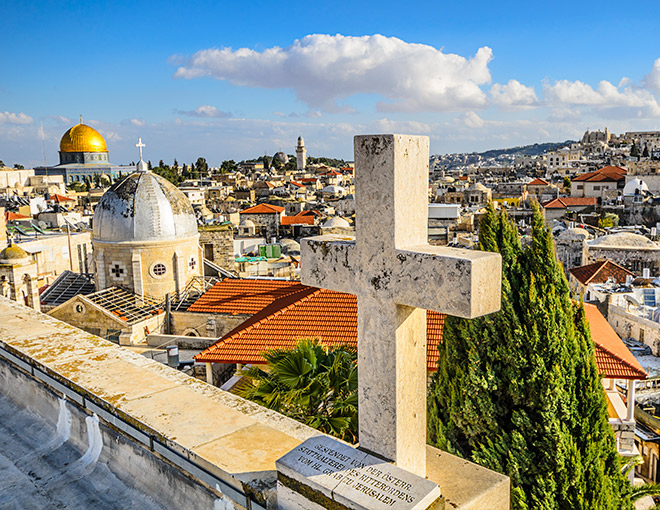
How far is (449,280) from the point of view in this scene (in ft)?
7.97

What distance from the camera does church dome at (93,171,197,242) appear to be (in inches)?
797

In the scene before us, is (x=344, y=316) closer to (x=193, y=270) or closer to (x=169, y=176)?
(x=193, y=270)

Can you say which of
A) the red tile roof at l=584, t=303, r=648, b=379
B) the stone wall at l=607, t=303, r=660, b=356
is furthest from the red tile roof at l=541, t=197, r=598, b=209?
the red tile roof at l=584, t=303, r=648, b=379

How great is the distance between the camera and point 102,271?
2080 centimetres

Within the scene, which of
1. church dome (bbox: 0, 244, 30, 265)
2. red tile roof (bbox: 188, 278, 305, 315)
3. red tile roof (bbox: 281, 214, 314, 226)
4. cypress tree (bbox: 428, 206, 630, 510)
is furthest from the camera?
red tile roof (bbox: 281, 214, 314, 226)

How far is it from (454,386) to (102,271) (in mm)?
16807

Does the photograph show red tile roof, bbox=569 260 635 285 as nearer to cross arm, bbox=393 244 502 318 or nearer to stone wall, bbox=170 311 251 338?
stone wall, bbox=170 311 251 338

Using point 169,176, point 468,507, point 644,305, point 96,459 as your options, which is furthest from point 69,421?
point 169,176

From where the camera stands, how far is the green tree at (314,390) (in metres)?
5.71

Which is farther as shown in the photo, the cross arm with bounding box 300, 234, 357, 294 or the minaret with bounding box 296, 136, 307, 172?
the minaret with bounding box 296, 136, 307, 172

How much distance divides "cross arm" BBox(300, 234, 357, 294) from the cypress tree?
4.79 m

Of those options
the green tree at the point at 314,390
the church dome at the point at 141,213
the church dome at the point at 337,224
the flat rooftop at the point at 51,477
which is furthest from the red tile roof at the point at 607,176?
the flat rooftop at the point at 51,477

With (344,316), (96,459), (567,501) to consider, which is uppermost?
(96,459)

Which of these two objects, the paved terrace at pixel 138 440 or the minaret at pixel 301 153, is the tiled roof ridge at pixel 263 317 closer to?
the paved terrace at pixel 138 440
